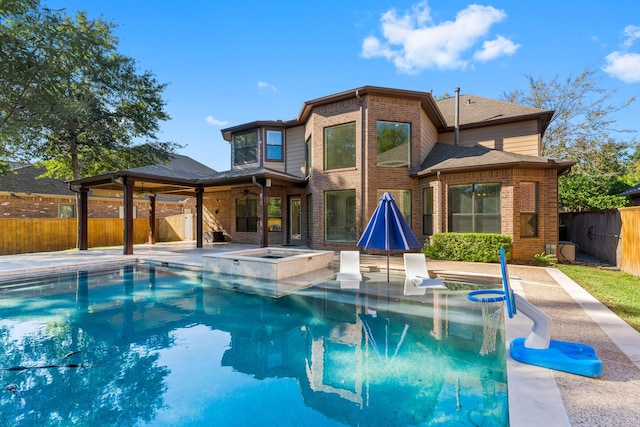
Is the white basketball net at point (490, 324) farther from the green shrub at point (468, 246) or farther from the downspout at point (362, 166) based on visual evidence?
the downspout at point (362, 166)

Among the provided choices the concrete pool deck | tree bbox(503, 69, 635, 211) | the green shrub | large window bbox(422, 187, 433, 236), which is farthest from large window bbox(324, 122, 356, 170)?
tree bbox(503, 69, 635, 211)

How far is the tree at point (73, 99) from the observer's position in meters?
11.8

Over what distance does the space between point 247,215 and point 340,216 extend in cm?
662

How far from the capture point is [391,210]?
8508 millimetres

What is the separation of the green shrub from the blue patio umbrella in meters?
3.88

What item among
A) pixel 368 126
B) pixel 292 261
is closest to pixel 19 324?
pixel 292 261

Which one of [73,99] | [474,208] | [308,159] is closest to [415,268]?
[474,208]

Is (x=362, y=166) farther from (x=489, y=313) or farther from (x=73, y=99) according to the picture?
(x=73, y=99)

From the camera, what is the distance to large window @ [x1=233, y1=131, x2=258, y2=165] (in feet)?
56.9

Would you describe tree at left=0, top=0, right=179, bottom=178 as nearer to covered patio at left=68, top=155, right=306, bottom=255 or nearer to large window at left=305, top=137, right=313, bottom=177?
covered patio at left=68, top=155, right=306, bottom=255

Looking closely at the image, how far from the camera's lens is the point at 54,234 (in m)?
16.8

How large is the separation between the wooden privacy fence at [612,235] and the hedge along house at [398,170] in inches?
67.7

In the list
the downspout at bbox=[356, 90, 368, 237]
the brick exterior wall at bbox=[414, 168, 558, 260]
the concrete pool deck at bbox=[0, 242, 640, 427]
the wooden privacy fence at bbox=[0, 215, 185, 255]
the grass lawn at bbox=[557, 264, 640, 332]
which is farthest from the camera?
the wooden privacy fence at bbox=[0, 215, 185, 255]

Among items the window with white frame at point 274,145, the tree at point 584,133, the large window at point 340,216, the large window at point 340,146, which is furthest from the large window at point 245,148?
the tree at point 584,133
